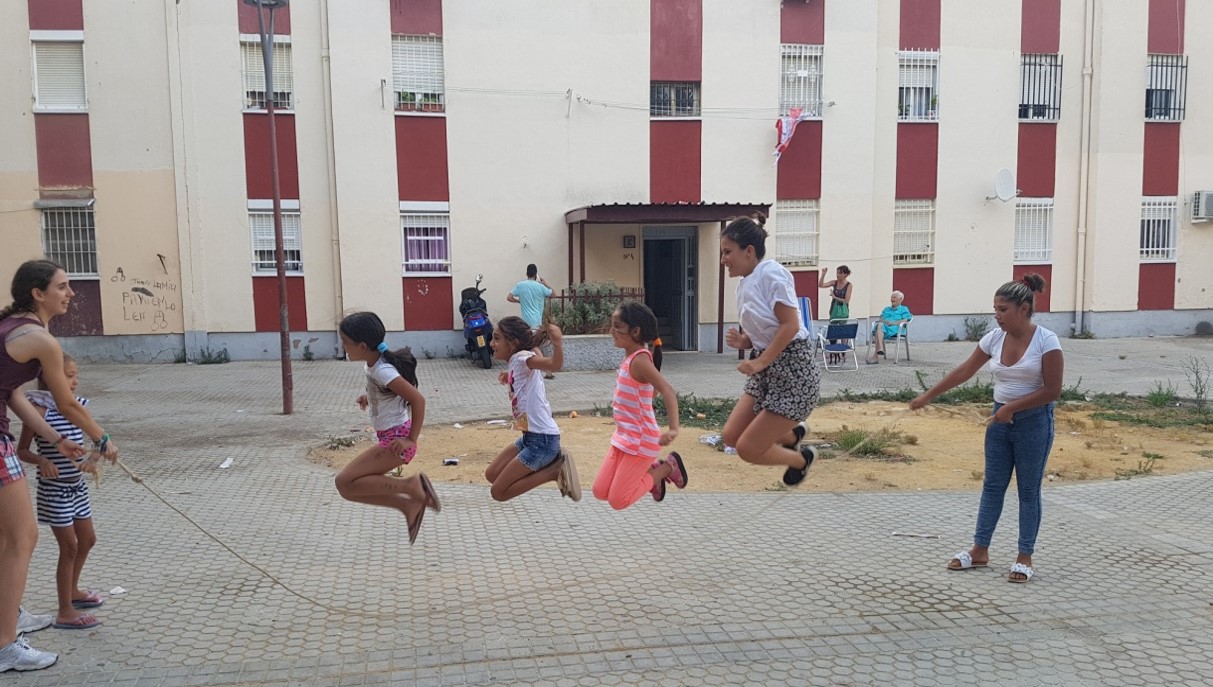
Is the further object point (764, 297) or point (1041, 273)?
point (1041, 273)

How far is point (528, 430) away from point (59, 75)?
17.8 meters

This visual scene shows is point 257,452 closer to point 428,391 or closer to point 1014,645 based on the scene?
point 428,391

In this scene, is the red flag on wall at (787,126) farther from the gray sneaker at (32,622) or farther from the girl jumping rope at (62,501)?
the gray sneaker at (32,622)

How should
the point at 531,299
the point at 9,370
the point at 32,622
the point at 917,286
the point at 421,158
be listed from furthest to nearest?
the point at 917,286, the point at 421,158, the point at 531,299, the point at 32,622, the point at 9,370

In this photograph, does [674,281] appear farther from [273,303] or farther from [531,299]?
[273,303]

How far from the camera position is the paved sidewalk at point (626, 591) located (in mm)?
4426

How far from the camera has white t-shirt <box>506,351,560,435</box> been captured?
550 centimetres

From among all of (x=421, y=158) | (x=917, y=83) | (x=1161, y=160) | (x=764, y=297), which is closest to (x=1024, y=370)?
(x=764, y=297)

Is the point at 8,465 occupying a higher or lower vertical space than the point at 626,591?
higher

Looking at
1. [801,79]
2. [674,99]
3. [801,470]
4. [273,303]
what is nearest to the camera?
[801,470]

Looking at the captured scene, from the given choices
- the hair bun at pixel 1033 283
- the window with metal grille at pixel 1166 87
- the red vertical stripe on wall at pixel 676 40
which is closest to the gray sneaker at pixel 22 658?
the hair bun at pixel 1033 283

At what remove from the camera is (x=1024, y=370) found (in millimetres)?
5461

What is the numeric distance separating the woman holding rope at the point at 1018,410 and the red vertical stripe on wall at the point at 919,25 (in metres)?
17.1

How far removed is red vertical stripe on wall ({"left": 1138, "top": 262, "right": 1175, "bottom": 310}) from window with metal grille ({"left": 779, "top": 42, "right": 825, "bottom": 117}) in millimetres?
10102
